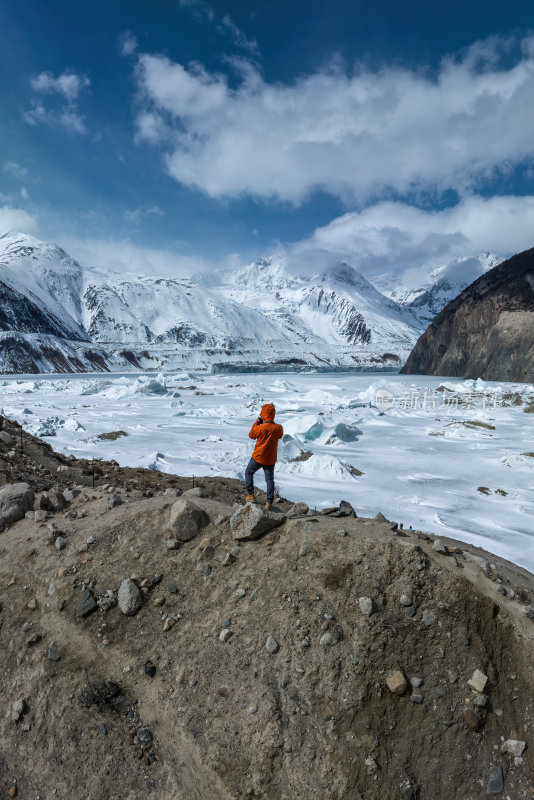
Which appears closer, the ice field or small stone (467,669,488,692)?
small stone (467,669,488,692)

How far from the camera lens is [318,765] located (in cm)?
332

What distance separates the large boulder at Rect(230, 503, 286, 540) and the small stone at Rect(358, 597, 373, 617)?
127 centimetres

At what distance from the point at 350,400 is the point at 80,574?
1186 inches

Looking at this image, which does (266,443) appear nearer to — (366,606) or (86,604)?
(366,606)

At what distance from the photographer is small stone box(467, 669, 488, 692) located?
3.47 m

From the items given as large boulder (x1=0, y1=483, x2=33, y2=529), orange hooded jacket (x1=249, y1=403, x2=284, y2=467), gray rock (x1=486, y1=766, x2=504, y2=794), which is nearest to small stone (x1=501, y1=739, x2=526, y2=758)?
gray rock (x1=486, y1=766, x2=504, y2=794)

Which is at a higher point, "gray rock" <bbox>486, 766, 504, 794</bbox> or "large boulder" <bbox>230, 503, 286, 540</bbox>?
"large boulder" <bbox>230, 503, 286, 540</bbox>

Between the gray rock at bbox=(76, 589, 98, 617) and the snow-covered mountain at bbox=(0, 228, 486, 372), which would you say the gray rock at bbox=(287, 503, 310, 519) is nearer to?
the gray rock at bbox=(76, 589, 98, 617)

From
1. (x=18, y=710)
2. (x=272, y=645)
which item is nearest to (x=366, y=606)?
(x=272, y=645)

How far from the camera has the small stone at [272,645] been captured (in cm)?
388

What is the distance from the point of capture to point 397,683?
11.6 feet

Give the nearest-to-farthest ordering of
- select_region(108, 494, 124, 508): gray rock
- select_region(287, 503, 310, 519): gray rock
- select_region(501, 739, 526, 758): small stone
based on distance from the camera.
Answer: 1. select_region(501, 739, 526, 758): small stone
2. select_region(287, 503, 310, 519): gray rock
3. select_region(108, 494, 124, 508): gray rock

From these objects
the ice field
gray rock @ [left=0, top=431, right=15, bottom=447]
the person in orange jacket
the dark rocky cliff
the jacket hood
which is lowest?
the ice field

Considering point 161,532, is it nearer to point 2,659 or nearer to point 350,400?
point 2,659
